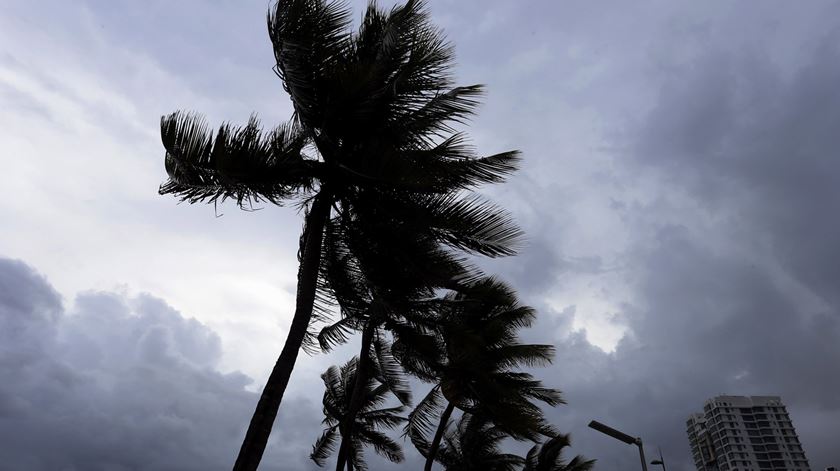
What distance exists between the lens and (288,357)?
6.21 m

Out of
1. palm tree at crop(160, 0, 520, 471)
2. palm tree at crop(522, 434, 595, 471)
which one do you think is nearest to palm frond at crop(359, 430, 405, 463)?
palm tree at crop(522, 434, 595, 471)

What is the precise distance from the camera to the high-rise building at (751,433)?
137m

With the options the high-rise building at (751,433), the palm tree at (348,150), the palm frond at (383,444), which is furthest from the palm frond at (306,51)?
the high-rise building at (751,433)

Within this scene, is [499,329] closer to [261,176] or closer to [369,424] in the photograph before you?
[369,424]

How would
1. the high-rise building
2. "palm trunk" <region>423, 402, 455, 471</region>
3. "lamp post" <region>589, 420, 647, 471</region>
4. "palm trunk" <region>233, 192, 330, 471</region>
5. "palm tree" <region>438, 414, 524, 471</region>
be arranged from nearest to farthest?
1. "palm trunk" <region>233, 192, 330, 471</region>
2. "lamp post" <region>589, 420, 647, 471</region>
3. "palm trunk" <region>423, 402, 455, 471</region>
4. "palm tree" <region>438, 414, 524, 471</region>
5. the high-rise building

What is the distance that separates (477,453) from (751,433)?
148m

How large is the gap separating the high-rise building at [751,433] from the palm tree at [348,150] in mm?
151981

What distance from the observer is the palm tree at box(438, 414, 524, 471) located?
2516 centimetres

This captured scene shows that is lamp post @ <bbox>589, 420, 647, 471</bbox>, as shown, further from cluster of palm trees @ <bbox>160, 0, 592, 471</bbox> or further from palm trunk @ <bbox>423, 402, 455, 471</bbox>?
cluster of palm trees @ <bbox>160, 0, 592, 471</bbox>

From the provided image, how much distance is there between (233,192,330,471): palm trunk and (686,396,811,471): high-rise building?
501 ft

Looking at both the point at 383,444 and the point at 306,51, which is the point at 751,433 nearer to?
the point at 383,444

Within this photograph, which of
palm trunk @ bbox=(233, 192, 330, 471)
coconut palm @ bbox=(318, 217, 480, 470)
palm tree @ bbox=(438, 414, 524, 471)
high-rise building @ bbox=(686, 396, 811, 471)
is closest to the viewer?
palm trunk @ bbox=(233, 192, 330, 471)

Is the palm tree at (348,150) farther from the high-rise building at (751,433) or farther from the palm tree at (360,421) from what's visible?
the high-rise building at (751,433)

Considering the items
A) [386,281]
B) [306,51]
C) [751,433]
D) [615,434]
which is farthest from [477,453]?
[751,433]
